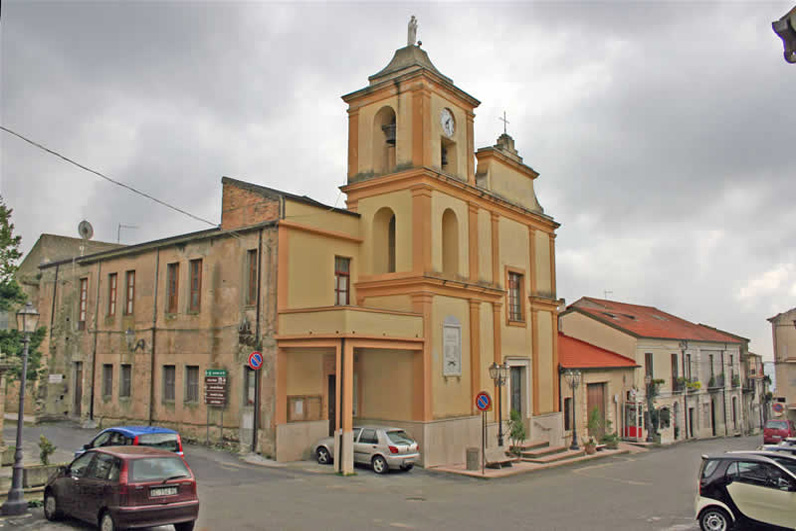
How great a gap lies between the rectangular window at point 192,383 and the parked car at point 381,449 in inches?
232

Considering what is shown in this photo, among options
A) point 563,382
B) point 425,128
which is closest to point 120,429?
point 425,128

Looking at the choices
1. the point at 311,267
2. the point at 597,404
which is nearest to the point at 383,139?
the point at 311,267

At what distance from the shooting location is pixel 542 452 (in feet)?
89.8

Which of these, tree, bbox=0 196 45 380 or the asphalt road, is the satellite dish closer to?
tree, bbox=0 196 45 380

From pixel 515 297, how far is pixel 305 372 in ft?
36.8

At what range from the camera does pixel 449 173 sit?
82.6 ft

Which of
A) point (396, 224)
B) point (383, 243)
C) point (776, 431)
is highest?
point (396, 224)

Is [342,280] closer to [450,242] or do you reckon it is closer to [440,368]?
[450,242]

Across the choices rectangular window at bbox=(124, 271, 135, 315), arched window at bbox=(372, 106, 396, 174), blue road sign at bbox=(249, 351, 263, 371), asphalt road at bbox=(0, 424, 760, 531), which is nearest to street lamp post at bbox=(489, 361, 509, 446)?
asphalt road at bbox=(0, 424, 760, 531)

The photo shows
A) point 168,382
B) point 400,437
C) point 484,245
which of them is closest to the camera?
point 400,437

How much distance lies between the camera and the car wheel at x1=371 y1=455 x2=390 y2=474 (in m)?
19.7

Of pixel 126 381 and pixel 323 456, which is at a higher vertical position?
pixel 126 381

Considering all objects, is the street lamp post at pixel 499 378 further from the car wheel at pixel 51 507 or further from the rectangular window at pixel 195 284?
the car wheel at pixel 51 507

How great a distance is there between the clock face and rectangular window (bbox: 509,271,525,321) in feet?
23.2
